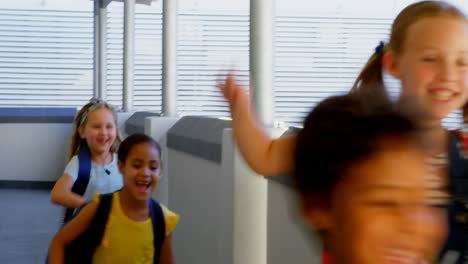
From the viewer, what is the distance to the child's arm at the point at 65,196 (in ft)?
14.2

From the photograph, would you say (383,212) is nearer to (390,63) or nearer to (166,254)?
→ (390,63)

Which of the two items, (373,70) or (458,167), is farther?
(373,70)

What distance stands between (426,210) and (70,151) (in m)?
3.89

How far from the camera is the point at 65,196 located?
172 inches

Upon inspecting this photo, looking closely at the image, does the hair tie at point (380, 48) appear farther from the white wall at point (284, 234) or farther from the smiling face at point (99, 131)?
the smiling face at point (99, 131)

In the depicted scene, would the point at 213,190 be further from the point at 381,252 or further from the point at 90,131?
the point at 381,252

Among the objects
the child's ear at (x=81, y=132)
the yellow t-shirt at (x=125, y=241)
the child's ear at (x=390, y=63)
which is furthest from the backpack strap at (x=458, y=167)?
the child's ear at (x=81, y=132)

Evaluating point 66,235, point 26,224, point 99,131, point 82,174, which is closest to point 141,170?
point 66,235

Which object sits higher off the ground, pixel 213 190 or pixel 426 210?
pixel 426 210

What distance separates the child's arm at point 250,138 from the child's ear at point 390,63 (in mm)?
369

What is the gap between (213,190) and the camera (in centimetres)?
530

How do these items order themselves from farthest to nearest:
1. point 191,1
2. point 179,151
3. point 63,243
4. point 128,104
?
point 191,1 → point 128,104 → point 179,151 → point 63,243

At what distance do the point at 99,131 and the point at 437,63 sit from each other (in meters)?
2.89

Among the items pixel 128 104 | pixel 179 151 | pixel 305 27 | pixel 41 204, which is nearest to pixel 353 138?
pixel 179 151
